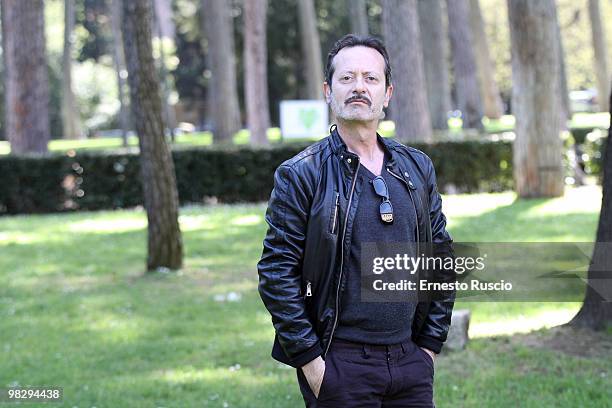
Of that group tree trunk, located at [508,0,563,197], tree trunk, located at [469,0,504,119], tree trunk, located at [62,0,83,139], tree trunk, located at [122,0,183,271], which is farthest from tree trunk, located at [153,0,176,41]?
tree trunk, located at [122,0,183,271]

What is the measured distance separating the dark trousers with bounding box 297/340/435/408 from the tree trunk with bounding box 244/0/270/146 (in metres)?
24.5

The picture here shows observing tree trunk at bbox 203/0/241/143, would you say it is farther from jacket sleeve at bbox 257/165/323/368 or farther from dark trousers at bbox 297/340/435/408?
dark trousers at bbox 297/340/435/408

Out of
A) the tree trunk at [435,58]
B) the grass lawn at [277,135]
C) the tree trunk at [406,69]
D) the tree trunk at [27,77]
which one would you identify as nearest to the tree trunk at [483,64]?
the grass lawn at [277,135]

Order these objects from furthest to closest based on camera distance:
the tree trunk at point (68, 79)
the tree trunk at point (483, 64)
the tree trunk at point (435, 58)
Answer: the tree trunk at point (68, 79), the tree trunk at point (483, 64), the tree trunk at point (435, 58)

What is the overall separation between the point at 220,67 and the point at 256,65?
3145 mm

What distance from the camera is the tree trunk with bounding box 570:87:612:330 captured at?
6.43 m

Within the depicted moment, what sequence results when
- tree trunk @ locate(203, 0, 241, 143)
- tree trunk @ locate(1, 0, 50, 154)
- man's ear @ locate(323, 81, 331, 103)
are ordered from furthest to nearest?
1. tree trunk @ locate(203, 0, 241, 143)
2. tree trunk @ locate(1, 0, 50, 154)
3. man's ear @ locate(323, 81, 331, 103)

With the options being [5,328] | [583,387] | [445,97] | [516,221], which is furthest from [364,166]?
[445,97]

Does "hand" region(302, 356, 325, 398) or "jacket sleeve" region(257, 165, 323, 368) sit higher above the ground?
"jacket sleeve" region(257, 165, 323, 368)

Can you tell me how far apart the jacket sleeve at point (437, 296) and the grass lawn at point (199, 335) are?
7.43 feet

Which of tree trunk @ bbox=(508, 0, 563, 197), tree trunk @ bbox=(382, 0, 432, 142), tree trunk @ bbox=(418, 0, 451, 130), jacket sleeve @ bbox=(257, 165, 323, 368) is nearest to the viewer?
jacket sleeve @ bbox=(257, 165, 323, 368)

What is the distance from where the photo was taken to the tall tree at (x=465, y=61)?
104ft

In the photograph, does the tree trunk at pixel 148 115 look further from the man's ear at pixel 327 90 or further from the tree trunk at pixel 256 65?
the tree trunk at pixel 256 65

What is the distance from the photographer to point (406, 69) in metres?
19.7
